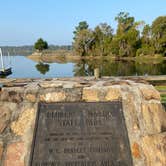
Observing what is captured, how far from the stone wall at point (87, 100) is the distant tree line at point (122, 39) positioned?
5692cm

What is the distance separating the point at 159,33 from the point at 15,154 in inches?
2337

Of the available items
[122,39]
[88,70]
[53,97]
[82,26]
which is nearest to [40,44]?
[82,26]

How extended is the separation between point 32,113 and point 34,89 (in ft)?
1.10

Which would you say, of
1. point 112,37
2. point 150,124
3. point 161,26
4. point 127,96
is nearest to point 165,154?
point 150,124

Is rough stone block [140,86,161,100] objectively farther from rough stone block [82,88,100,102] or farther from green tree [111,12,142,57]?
green tree [111,12,142,57]

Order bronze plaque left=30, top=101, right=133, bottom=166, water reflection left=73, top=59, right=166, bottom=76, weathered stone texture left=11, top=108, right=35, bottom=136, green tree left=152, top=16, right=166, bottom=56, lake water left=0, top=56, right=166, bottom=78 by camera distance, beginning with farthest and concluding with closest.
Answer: green tree left=152, top=16, right=166, bottom=56, lake water left=0, top=56, right=166, bottom=78, water reflection left=73, top=59, right=166, bottom=76, weathered stone texture left=11, top=108, right=35, bottom=136, bronze plaque left=30, top=101, right=133, bottom=166

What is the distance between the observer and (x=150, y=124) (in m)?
3.47

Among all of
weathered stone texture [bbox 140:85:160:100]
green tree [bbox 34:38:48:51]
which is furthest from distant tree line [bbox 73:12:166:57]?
weathered stone texture [bbox 140:85:160:100]

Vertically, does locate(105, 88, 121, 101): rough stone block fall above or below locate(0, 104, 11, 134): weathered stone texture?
above

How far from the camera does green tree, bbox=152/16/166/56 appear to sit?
58844 millimetres

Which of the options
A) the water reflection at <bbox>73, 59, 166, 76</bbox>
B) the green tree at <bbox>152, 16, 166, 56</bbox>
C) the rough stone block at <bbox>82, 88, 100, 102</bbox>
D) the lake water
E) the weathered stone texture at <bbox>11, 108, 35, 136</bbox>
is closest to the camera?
the weathered stone texture at <bbox>11, 108, 35, 136</bbox>

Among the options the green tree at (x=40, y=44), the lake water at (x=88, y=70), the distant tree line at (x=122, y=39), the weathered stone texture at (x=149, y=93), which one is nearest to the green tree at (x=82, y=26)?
the distant tree line at (x=122, y=39)

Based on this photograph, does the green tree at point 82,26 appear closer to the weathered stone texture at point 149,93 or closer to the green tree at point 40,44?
the green tree at point 40,44

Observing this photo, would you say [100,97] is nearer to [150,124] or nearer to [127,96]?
[127,96]
